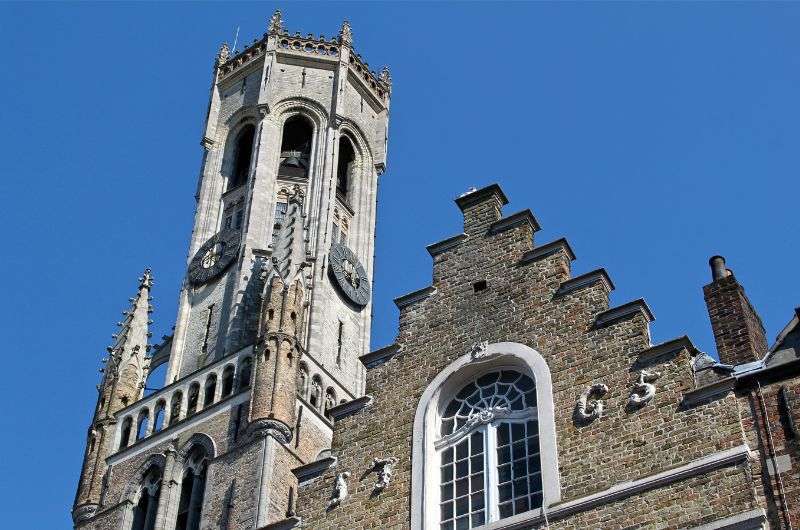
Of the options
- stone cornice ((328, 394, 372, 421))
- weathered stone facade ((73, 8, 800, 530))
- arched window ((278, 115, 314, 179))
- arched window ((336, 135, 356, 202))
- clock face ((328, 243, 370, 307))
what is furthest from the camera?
arched window ((336, 135, 356, 202))

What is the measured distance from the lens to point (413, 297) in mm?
18188

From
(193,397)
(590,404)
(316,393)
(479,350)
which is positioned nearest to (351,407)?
(479,350)

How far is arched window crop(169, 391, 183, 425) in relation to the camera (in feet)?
118

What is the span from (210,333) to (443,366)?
78.0ft

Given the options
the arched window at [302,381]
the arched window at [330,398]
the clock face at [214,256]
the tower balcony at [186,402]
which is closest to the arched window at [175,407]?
the tower balcony at [186,402]

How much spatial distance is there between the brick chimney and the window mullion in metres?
3.51

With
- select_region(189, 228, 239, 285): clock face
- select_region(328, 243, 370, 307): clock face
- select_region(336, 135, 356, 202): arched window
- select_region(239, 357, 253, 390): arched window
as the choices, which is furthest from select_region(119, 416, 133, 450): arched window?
select_region(336, 135, 356, 202): arched window

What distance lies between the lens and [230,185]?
45.8m

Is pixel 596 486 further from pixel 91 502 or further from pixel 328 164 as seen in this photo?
pixel 328 164

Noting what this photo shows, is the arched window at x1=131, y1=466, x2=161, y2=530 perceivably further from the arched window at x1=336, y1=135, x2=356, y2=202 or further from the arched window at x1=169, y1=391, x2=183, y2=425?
the arched window at x1=336, y1=135, x2=356, y2=202

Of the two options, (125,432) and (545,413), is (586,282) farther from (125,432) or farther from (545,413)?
(125,432)

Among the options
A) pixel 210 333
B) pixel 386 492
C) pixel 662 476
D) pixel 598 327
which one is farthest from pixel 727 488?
pixel 210 333

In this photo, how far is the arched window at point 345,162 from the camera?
155 feet

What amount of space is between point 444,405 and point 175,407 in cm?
2093
